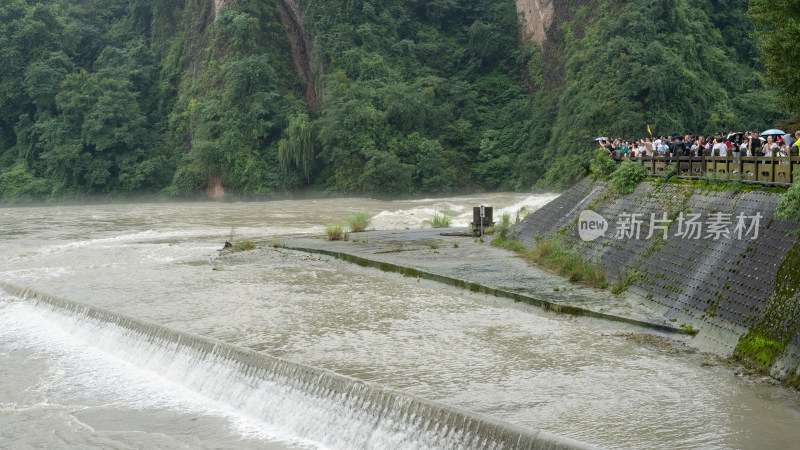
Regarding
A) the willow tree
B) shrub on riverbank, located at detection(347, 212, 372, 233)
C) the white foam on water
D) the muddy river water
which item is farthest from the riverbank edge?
the willow tree

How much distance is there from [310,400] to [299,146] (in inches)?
1418

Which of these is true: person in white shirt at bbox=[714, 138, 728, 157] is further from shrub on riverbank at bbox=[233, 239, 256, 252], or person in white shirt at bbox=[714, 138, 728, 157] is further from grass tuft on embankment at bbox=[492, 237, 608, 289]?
shrub on riverbank at bbox=[233, 239, 256, 252]

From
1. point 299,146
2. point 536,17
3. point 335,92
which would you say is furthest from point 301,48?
point 536,17

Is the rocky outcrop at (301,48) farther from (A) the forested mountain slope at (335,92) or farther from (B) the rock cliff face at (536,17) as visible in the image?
(B) the rock cliff face at (536,17)

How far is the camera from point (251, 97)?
154ft

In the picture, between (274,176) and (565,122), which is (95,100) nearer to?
(274,176)

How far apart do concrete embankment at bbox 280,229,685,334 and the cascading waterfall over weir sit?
16.7 feet

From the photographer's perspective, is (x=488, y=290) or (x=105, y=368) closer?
(x=105, y=368)

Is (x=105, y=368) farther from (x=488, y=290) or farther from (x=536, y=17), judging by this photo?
(x=536, y=17)

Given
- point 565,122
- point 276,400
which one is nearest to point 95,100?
point 565,122

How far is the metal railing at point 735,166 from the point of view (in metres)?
12.8

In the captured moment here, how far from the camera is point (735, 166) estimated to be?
14.5 m

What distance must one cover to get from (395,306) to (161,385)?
16.3 feet

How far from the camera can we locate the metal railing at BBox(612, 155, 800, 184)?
1277cm
